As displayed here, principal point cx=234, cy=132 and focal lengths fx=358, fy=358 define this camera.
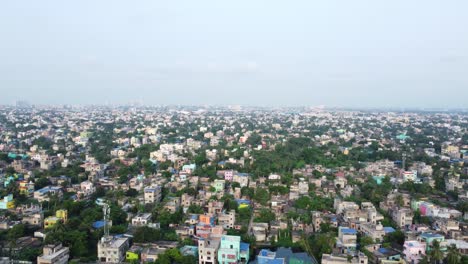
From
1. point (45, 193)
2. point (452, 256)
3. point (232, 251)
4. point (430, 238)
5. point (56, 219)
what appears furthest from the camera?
point (45, 193)

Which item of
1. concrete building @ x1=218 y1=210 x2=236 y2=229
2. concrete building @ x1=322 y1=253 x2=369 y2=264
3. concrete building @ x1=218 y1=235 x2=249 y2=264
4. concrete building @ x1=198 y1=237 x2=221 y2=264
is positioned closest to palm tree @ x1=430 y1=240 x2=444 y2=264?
concrete building @ x1=322 y1=253 x2=369 y2=264

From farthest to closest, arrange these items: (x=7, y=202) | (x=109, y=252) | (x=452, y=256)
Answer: (x=7, y=202) < (x=109, y=252) < (x=452, y=256)

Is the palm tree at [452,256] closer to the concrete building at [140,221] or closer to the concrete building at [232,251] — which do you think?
the concrete building at [232,251]

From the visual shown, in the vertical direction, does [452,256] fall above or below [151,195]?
above

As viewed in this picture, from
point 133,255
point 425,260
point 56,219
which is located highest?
point 425,260

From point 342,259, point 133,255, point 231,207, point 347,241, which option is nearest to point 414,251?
point 347,241

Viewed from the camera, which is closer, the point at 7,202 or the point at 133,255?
the point at 133,255

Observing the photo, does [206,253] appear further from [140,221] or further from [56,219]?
[56,219]

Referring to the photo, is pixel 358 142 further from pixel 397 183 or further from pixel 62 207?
pixel 62 207
